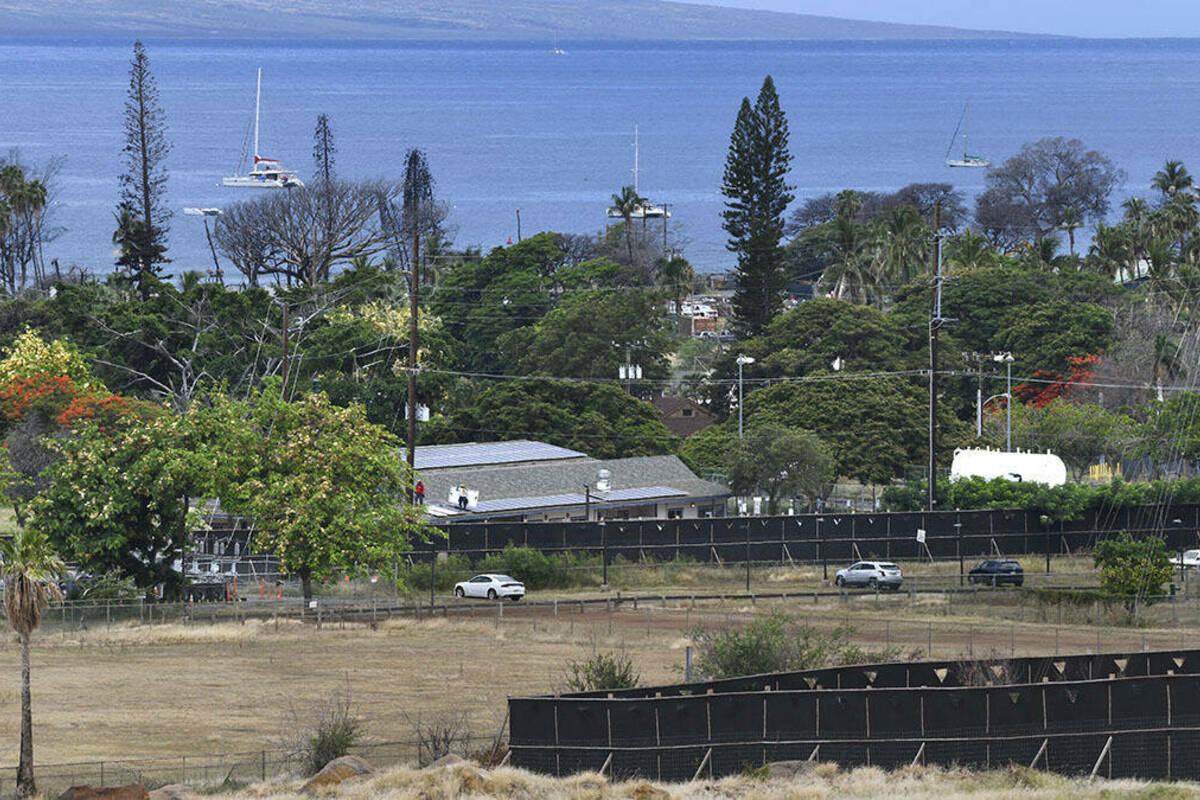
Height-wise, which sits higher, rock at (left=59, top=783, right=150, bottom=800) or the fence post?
the fence post

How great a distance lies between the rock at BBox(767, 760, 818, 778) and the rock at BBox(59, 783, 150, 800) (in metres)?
11.4

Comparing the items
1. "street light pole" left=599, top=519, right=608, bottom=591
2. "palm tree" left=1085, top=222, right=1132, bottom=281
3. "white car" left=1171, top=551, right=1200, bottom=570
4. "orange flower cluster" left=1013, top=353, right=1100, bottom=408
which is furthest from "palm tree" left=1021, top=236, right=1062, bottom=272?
"street light pole" left=599, top=519, right=608, bottom=591

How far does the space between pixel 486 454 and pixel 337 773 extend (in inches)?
1835

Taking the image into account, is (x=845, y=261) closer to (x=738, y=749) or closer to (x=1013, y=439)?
(x=1013, y=439)

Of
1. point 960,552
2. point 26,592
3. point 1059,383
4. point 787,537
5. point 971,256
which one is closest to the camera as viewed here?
point 26,592

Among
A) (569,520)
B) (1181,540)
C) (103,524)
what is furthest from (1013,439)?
(103,524)

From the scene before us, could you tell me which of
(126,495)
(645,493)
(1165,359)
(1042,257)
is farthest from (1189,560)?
(1042,257)

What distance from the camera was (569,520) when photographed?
2899 inches

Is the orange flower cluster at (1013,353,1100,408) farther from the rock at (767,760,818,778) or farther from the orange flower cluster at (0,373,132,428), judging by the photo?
the rock at (767,760,818,778)

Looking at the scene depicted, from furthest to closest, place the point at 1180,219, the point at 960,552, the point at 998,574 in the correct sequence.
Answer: the point at 1180,219
the point at 960,552
the point at 998,574

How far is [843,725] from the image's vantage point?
1352 inches

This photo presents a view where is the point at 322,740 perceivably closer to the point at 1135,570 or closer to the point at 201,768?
the point at 201,768

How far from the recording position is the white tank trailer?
71.8 meters

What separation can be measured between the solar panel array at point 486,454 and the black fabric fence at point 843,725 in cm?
4293
